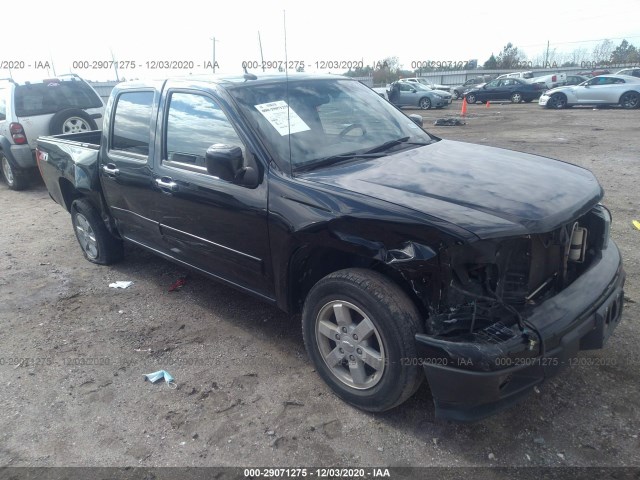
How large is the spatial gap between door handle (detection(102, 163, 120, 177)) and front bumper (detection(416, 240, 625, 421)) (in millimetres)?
3137

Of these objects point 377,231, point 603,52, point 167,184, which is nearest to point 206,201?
point 167,184

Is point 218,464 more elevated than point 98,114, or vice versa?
point 98,114

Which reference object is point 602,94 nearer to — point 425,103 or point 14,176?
point 425,103

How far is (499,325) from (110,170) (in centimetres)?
353

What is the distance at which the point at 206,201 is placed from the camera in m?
3.44

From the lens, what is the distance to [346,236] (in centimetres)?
266

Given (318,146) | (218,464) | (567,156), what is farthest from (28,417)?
(567,156)

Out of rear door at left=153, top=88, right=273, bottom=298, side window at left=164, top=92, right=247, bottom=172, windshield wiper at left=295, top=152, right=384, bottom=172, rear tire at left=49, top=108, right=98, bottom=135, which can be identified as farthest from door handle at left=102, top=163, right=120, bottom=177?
rear tire at left=49, top=108, right=98, bottom=135

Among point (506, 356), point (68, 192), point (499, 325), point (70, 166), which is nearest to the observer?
point (506, 356)

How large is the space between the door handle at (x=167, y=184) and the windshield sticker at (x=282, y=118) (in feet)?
2.89

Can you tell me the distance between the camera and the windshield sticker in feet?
10.7

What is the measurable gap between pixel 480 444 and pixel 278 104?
242cm

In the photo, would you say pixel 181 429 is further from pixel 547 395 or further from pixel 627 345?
pixel 627 345

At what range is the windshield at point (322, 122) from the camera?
10.5 ft
